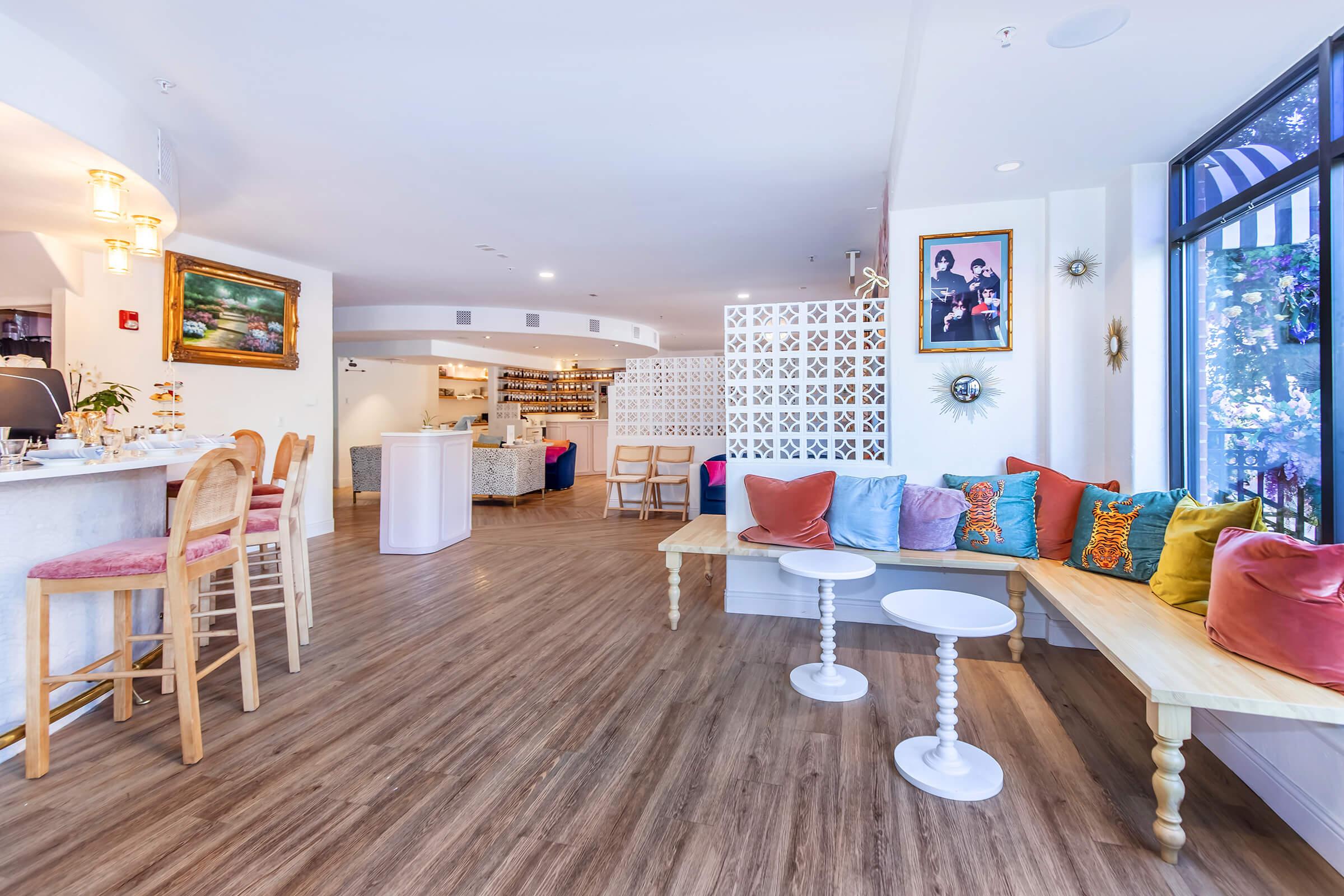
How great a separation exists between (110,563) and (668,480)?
224 inches

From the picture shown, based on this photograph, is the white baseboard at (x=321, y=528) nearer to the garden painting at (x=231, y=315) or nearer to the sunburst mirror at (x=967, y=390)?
the garden painting at (x=231, y=315)

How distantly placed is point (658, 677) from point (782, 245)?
4.22 m

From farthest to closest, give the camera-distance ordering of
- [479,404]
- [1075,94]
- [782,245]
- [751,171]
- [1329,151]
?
[479,404]
[782,245]
[751,171]
[1075,94]
[1329,151]

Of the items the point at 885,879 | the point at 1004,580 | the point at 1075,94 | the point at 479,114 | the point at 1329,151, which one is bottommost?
the point at 885,879

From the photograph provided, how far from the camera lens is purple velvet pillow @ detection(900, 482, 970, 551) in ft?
11.0

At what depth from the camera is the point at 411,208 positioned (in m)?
4.58

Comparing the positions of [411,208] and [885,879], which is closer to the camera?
[885,879]

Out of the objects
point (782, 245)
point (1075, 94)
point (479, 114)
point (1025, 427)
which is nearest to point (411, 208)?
point (479, 114)

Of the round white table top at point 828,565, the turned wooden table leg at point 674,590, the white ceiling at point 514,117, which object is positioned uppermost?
the white ceiling at point 514,117

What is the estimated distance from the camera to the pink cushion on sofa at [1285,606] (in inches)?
67.6

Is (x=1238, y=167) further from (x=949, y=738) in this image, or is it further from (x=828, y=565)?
(x=949, y=738)

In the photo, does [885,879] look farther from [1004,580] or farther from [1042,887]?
[1004,580]

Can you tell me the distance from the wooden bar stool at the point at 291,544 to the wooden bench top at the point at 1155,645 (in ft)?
9.41

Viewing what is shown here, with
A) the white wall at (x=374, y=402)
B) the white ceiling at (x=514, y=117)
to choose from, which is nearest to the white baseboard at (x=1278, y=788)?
the white ceiling at (x=514, y=117)
